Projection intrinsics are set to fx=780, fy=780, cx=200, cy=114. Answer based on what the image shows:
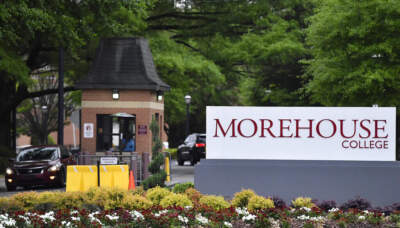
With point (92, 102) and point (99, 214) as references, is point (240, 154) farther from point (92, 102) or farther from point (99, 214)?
point (92, 102)

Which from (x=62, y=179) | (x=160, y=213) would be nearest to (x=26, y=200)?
(x=160, y=213)

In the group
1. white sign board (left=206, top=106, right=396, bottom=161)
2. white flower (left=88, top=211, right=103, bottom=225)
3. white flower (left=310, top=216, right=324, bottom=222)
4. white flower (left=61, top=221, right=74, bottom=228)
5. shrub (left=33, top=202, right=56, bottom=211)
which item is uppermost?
white sign board (left=206, top=106, right=396, bottom=161)

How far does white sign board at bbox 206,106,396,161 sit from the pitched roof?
19.2 metres

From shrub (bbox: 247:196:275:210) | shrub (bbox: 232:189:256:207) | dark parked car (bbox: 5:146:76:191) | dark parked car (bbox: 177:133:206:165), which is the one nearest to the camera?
shrub (bbox: 247:196:275:210)

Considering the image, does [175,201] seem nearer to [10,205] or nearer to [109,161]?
[10,205]

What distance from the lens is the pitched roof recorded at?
34.7 metres

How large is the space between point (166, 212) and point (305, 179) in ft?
14.2

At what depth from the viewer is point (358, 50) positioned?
103ft

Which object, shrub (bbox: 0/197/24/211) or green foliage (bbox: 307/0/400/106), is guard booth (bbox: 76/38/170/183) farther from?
shrub (bbox: 0/197/24/211)

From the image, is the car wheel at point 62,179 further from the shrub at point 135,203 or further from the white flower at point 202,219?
the white flower at point 202,219

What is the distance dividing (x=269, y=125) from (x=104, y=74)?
2053 cm

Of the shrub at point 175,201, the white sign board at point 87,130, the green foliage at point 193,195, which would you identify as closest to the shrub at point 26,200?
the shrub at point 175,201

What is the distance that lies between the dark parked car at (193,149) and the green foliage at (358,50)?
8.69m

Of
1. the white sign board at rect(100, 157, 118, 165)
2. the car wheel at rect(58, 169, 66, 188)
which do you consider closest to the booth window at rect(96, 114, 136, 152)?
the car wheel at rect(58, 169, 66, 188)
